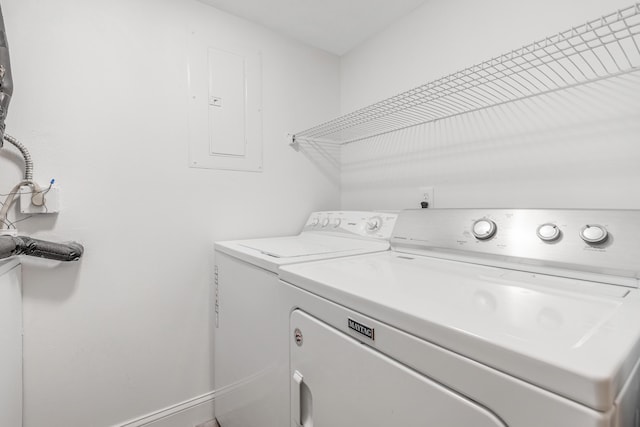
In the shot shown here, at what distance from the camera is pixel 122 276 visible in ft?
4.28

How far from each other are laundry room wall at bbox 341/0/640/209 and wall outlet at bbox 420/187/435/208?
2 centimetres

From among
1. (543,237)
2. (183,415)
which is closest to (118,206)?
(183,415)

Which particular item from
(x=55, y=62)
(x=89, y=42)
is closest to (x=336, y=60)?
(x=89, y=42)

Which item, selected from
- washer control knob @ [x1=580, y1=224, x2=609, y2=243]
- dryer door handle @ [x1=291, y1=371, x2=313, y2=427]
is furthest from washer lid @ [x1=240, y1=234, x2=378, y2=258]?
washer control knob @ [x1=580, y1=224, x2=609, y2=243]

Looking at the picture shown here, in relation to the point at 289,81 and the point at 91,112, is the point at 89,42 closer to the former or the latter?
the point at 91,112

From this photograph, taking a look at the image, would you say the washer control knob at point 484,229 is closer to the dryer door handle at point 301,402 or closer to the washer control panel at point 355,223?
the washer control panel at point 355,223

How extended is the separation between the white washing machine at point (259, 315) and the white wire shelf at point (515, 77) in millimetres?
531

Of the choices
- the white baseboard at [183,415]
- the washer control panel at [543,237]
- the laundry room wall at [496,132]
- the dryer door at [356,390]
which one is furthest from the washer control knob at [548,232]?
the white baseboard at [183,415]

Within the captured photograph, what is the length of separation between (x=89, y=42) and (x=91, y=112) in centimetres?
29

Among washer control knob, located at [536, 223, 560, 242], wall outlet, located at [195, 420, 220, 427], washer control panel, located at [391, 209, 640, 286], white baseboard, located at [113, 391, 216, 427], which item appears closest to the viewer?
washer control panel, located at [391, 209, 640, 286]

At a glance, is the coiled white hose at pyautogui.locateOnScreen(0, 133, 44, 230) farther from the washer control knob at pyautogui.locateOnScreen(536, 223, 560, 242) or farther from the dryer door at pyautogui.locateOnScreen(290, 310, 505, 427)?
the washer control knob at pyautogui.locateOnScreen(536, 223, 560, 242)

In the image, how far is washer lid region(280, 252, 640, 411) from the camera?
0.37m

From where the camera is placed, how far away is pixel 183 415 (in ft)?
4.77

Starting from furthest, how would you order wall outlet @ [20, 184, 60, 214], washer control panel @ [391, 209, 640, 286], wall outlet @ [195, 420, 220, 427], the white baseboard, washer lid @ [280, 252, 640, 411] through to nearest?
wall outlet @ [195, 420, 220, 427]
the white baseboard
wall outlet @ [20, 184, 60, 214]
washer control panel @ [391, 209, 640, 286]
washer lid @ [280, 252, 640, 411]
